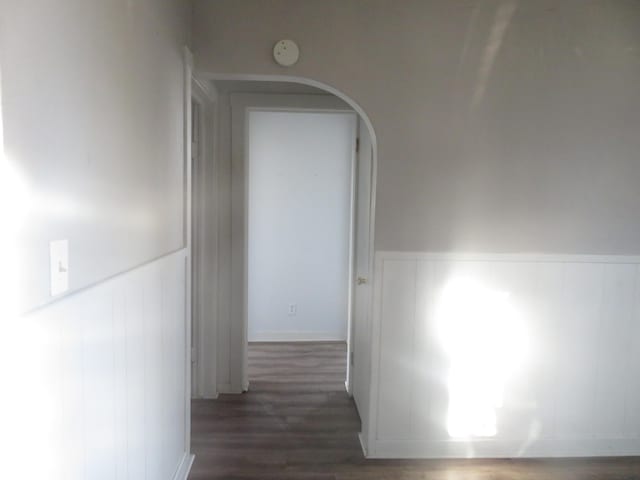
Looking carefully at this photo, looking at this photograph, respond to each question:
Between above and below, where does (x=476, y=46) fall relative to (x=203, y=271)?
above

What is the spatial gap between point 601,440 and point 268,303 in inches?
119

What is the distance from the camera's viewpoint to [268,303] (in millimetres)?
4398

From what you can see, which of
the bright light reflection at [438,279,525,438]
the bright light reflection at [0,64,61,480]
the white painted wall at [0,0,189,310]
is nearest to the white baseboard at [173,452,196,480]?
the white painted wall at [0,0,189,310]

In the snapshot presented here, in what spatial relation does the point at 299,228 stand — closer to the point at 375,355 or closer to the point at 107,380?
the point at 375,355

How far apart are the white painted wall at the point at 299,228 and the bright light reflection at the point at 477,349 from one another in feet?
7.20

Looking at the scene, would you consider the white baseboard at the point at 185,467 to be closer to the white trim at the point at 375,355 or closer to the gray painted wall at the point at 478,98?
the white trim at the point at 375,355

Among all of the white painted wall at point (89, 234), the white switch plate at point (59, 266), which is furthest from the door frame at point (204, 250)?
the white switch plate at point (59, 266)

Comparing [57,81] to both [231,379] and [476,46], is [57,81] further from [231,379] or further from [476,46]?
[231,379]

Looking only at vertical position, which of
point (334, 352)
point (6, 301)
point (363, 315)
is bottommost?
point (334, 352)

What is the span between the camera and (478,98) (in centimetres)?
221

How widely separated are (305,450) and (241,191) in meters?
1.74

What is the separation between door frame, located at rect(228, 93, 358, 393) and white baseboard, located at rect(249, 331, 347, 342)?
4.24ft

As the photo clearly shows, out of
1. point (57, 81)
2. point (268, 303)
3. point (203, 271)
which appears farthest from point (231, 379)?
point (57, 81)

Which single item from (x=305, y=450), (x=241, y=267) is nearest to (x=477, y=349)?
(x=305, y=450)
